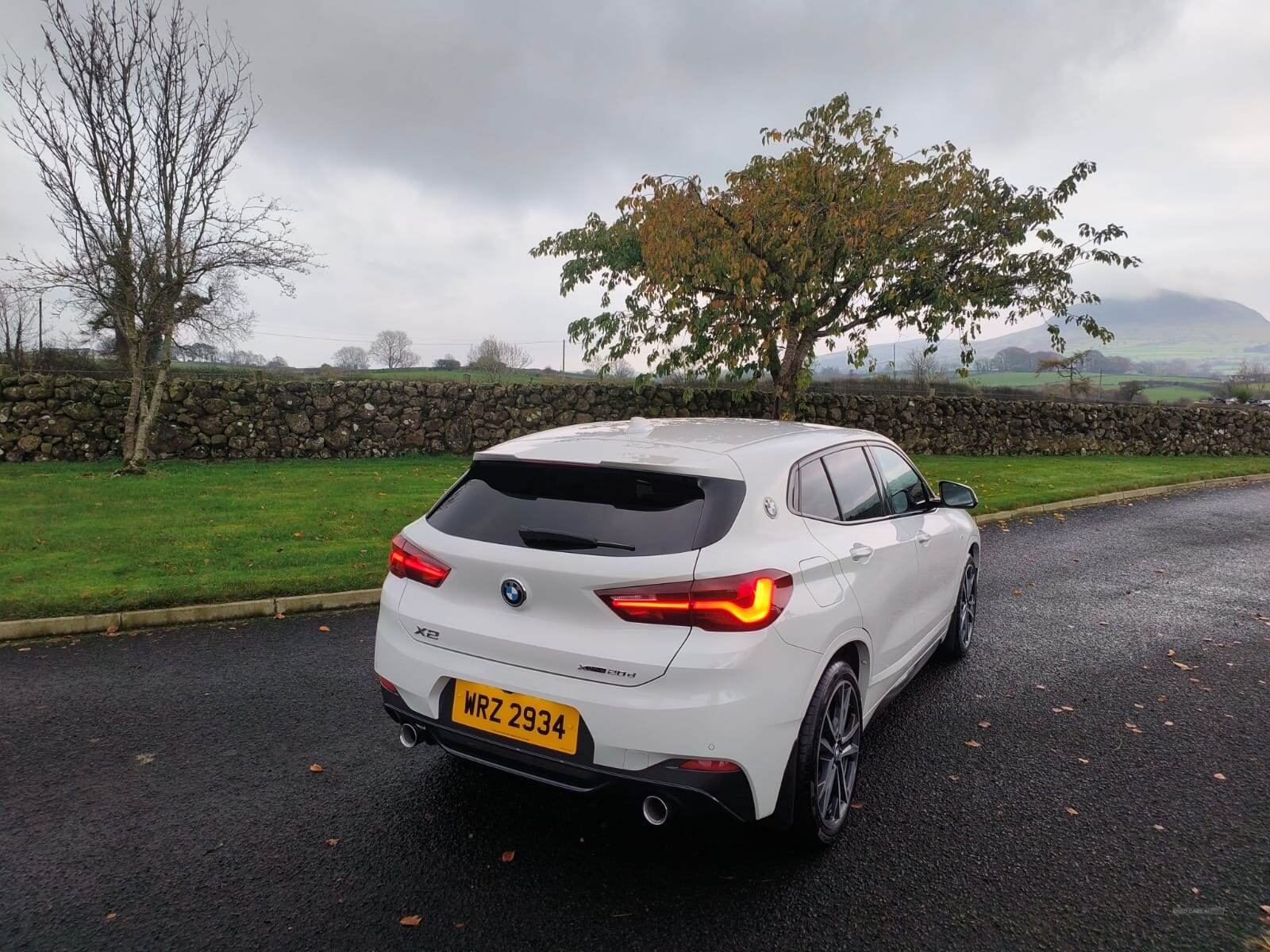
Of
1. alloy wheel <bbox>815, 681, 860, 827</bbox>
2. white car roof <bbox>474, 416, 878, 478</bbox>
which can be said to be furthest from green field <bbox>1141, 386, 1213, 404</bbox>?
alloy wheel <bbox>815, 681, 860, 827</bbox>

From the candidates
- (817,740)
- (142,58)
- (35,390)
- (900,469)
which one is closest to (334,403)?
(35,390)

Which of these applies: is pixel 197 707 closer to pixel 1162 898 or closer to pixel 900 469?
pixel 900 469

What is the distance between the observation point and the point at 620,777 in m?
2.51

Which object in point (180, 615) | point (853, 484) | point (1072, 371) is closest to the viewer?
point (853, 484)

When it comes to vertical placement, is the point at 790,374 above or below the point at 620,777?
above

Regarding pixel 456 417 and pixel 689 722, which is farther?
pixel 456 417

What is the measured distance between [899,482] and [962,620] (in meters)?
1.52

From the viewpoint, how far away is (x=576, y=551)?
8.84 feet

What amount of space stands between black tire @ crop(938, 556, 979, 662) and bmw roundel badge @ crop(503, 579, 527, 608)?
128 inches

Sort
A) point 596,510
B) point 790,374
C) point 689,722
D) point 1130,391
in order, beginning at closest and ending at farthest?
1. point 689,722
2. point 596,510
3. point 790,374
4. point 1130,391

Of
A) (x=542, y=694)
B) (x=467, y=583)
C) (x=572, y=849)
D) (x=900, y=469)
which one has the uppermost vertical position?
(x=900, y=469)

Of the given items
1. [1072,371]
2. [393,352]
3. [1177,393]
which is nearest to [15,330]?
[393,352]

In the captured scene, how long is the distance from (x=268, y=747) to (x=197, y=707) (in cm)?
77

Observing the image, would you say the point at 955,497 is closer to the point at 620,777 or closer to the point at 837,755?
the point at 837,755
